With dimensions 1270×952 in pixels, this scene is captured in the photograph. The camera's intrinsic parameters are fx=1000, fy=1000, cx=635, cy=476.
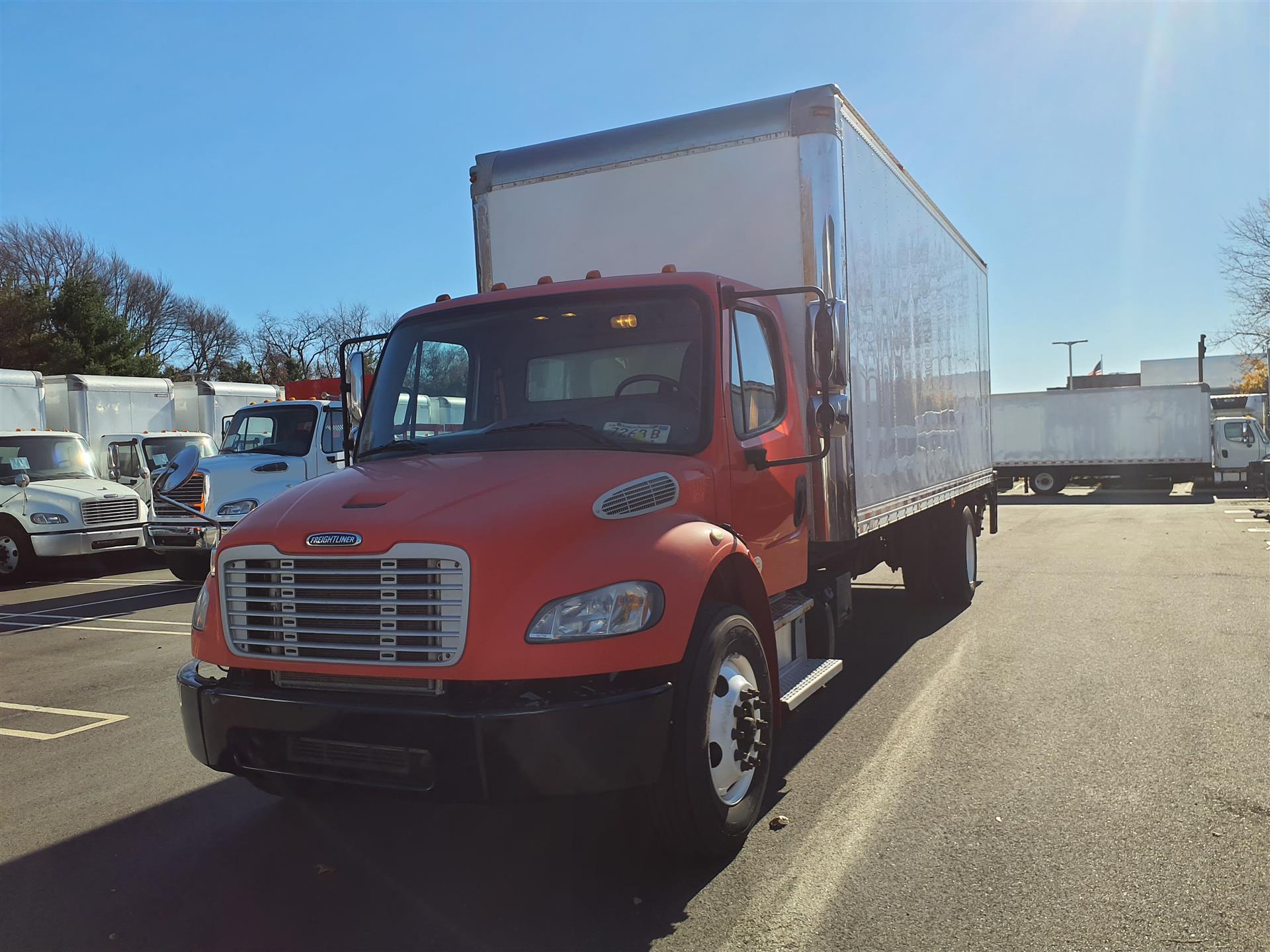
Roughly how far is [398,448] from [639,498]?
55.7 inches

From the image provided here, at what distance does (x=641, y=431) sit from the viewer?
4484 millimetres

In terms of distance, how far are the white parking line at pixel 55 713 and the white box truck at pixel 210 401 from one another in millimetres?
14946

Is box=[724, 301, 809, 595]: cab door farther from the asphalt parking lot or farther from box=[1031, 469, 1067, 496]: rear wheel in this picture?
box=[1031, 469, 1067, 496]: rear wheel

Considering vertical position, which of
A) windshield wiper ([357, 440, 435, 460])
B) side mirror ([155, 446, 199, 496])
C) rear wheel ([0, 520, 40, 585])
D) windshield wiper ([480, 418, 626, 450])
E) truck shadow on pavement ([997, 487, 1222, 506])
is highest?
windshield wiper ([480, 418, 626, 450])

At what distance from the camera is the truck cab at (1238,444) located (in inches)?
1259

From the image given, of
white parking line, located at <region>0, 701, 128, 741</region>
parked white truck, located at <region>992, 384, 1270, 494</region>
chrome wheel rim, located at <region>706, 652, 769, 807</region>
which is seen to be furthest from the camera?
parked white truck, located at <region>992, 384, 1270, 494</region>

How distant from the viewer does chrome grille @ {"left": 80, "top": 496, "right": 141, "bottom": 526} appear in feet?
49.5

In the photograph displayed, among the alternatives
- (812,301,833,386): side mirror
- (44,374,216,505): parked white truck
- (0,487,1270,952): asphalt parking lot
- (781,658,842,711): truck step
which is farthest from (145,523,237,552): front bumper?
(812,301,833,386): side mirror

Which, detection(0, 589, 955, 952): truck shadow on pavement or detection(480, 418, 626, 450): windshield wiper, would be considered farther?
detection(480, 418, 626, 450): windshield wiper

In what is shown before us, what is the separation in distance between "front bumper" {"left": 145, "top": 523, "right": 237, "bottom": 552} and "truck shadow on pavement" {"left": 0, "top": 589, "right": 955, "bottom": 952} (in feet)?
28.3

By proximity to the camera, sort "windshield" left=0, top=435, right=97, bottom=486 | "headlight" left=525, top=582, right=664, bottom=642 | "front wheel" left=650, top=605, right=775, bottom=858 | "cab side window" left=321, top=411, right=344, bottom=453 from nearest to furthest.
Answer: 1. "headlight" left=525, top=582, right=664, bottom=642
2. "front wheel" left=650, top=605, right=775, bottom=858
3. "cab side window" left=321, top=411, right=344, bottom=453
4. "windshield" left=0, top=435, right=97, bottom=486

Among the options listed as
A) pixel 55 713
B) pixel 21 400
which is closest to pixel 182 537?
pixel 55 713

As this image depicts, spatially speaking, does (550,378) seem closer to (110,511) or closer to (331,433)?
(331,433)

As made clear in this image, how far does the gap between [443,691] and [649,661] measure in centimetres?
73
